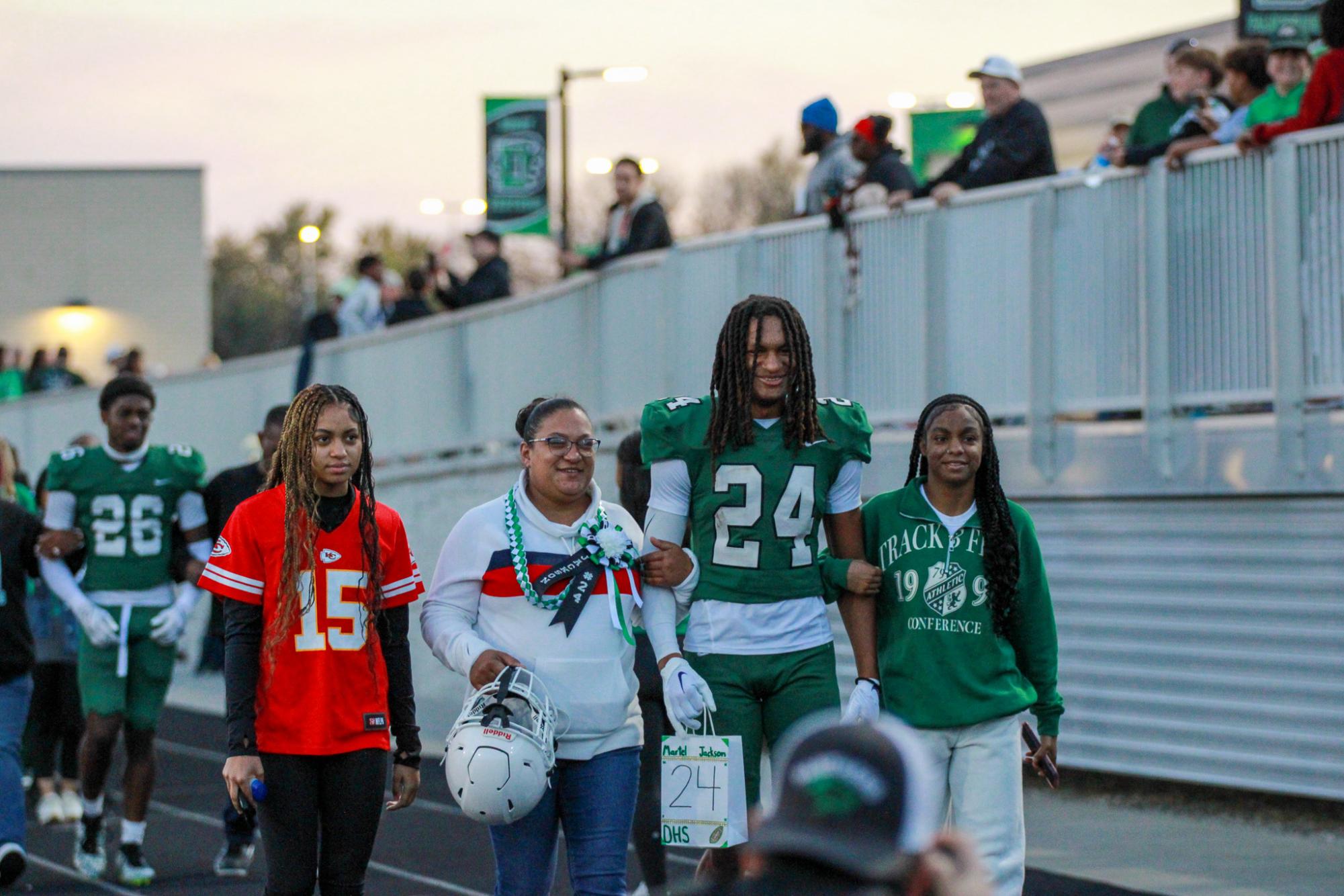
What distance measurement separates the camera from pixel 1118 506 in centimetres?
1145

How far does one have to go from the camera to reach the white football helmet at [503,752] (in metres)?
5.57

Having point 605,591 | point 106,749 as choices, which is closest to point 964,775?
point 605,591

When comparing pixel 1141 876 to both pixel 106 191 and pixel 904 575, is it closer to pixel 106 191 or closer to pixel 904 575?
pixel 904 575

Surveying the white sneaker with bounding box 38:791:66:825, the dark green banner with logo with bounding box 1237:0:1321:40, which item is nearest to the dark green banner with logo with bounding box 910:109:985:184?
the dark green banner with logo with bounding box 1237:0:1321:40

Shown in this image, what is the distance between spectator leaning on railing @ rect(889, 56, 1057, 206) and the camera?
1207cm

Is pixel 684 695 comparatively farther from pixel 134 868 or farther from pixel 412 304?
pixel 412 304

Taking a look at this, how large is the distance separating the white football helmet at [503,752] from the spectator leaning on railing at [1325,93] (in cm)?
630

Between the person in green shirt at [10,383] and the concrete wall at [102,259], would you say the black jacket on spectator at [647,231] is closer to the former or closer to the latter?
the person in green shirt at [10,383]

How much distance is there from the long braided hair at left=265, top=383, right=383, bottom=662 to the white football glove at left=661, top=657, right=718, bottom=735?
3.07ft

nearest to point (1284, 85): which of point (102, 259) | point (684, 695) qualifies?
point (684, 695)

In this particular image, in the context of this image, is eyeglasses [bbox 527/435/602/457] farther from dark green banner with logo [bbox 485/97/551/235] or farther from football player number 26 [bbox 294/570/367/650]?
dark green banner with logo [bbox 485/97/551/235]

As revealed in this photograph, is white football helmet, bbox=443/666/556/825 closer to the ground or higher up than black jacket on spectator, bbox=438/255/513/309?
closer to the ground

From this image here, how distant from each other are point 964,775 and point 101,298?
38.7 m

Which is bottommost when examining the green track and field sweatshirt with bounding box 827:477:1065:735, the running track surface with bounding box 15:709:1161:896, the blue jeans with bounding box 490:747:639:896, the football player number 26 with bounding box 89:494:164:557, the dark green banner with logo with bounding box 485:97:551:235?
the running track surface with bounding box 15:709:1161:896
